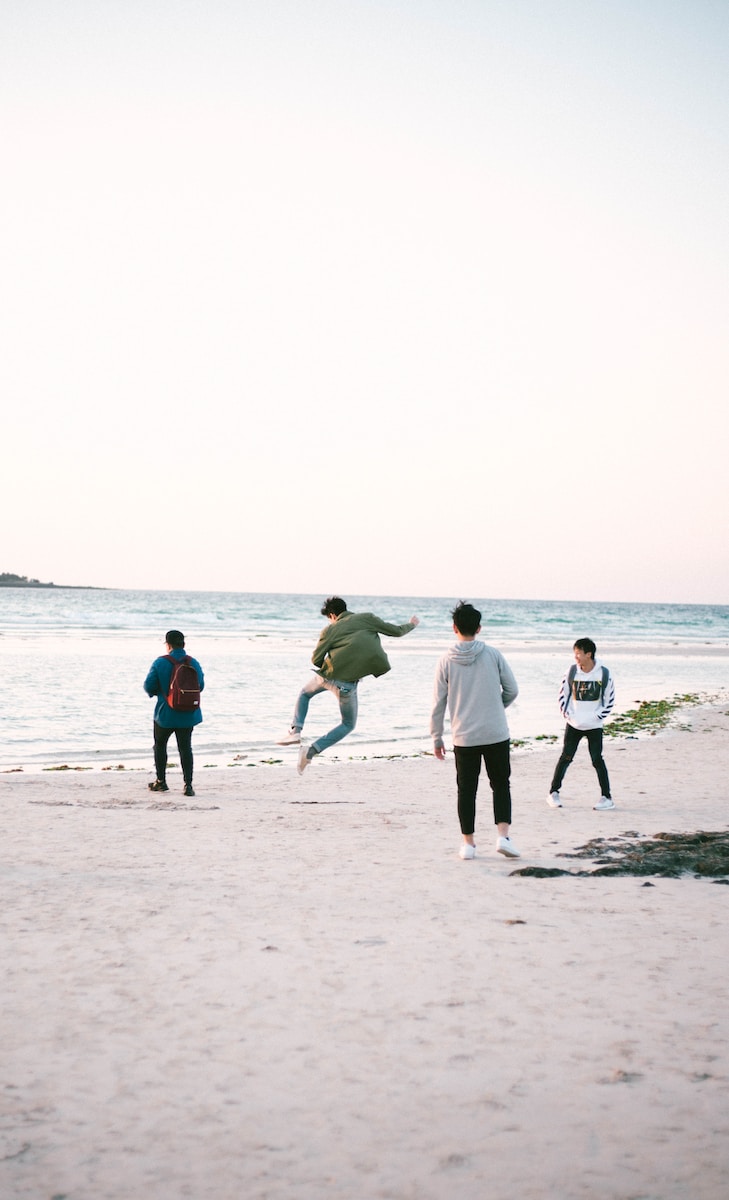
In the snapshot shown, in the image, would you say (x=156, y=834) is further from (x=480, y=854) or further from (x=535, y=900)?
(x=535, y=900)

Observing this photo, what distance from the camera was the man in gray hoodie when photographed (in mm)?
6910

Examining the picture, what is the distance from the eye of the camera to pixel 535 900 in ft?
19.6

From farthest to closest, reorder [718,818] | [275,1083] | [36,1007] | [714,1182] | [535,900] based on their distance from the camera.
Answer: [718,818]
[535,900]
[36,1007]
[275,1083]
[714,1182]

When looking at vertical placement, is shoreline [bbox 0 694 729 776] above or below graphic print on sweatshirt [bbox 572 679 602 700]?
below

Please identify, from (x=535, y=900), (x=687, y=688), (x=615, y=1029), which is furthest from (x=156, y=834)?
(x=687, y=688)

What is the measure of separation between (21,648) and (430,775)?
26.5m

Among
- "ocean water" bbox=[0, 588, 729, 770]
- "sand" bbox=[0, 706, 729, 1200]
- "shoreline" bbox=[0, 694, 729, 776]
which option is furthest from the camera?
"ocean water" bbox=[0, 588, 729, 770]

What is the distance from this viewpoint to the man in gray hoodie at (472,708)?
272 inches

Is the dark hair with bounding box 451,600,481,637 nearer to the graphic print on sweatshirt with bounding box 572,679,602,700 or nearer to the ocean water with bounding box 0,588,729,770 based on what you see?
the graphic print on sweatshirt with bounding box 572,679,602,700

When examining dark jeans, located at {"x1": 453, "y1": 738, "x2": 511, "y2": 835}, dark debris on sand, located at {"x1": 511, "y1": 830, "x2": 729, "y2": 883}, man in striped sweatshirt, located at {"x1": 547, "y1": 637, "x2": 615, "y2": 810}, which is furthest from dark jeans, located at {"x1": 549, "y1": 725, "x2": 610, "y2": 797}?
dark jeans, located at {"x1": 453, "y1": 738, "x2": 511, "y2": 835}

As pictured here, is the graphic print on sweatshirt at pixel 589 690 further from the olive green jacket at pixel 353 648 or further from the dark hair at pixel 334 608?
the dark hair at pixel 334 608

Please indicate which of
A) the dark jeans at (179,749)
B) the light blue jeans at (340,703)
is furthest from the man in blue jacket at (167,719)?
the light blue jeans at (340,703)

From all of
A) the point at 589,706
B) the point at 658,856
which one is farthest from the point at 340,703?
the point at 658,856

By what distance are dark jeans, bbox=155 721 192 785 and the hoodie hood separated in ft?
13.7
